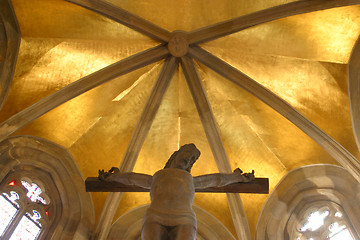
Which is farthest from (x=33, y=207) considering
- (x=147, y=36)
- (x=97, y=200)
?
A: (x=147, y=36)

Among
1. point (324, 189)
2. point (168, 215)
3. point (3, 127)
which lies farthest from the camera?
point (324, 189)

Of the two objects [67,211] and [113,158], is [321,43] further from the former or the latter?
[67,211]

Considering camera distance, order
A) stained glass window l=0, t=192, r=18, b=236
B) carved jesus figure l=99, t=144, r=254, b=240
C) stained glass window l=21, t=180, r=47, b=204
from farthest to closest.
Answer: stained glass window l=21, t=180, r=47, b=204 < stained glass window l=0, t=192, r=18, b=236 < carved jesus figure l=99, t=144, r=254, b=240

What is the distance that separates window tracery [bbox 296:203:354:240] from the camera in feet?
31.7

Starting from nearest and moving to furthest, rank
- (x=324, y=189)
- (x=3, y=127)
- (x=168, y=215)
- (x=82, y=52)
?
(x=168, y=215) < (x=3, y=127) < (x=324, y=189) < (x=82, y=52)

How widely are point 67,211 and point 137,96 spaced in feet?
11.2

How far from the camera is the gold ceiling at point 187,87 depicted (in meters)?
10.5

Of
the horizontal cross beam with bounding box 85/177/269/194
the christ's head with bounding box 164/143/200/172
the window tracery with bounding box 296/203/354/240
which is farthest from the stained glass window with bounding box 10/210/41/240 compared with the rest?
the window tracery with bounding box 296/203/354/240

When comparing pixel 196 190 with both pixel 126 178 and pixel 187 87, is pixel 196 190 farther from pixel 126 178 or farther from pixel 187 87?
pixel 187 87

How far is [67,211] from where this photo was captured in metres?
10.3

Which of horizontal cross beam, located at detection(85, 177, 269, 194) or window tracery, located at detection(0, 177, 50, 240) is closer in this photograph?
horizontal cross beam, located at detection(85, 177, 269, 194)

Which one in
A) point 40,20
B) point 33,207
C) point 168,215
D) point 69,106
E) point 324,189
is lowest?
point 168,215

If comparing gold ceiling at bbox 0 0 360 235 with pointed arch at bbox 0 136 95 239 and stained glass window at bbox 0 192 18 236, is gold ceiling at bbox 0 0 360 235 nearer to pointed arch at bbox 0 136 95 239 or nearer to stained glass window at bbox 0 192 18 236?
pointed arch at bbox 0 136 95 239

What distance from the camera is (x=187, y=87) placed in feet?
39.8
